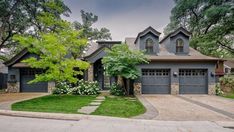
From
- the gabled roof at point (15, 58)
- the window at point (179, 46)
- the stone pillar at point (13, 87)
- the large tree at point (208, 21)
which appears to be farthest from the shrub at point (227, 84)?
the stone pillar at point (13, 87)

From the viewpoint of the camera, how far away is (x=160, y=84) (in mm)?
18547

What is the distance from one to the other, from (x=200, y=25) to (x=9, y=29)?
2196cm

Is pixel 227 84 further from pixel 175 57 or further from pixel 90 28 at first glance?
pixel 90 28

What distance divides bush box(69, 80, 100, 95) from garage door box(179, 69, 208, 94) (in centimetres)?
713

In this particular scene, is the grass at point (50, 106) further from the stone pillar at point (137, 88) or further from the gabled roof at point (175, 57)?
the gabled roof at point (175, 57)

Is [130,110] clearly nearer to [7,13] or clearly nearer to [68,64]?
[68,64]

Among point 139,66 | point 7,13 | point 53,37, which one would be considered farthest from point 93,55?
point 7,13

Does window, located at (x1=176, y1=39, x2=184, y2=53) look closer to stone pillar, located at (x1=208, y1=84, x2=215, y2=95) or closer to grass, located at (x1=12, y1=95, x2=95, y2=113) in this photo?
stone pillar, located at (x1=208, y1=84, x2=215, y2=95)

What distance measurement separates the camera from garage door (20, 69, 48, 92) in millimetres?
19797

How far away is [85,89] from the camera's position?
17719mm

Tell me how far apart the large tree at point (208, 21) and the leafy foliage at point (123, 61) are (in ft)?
38.6

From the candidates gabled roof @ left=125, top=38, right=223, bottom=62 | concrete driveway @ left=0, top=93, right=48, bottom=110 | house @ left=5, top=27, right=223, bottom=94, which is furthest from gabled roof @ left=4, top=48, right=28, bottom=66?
gabled roof @ left=125, top=38, right=223, bottom=62

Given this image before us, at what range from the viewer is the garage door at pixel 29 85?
19.8m

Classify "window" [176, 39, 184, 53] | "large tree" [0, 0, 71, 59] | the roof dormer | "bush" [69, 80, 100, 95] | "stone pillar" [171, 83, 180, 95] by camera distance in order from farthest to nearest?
"large tree" [0, 0, 71, 59] → "window" [176, 39, 184, 53] → the roof dormer → "stone pillar" [171, 83, 180, 95] → "bush" [69, 80, 100, 95]
